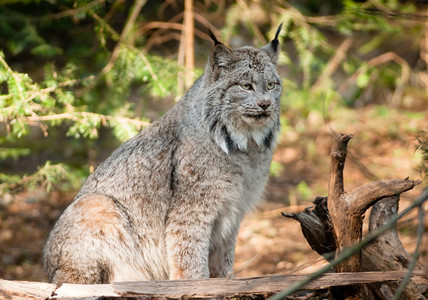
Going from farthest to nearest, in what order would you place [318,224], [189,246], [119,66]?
[119,66] < [189,246] < [318,224]

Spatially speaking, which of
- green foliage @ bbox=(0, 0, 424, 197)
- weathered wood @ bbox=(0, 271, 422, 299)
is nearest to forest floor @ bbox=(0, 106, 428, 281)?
green foliage @ bbox=(0, 0, 424, 197)

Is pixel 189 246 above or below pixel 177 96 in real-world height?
below

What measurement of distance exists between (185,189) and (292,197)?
14.4ft

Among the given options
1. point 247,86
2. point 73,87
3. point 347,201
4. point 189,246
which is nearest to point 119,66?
point 73,87

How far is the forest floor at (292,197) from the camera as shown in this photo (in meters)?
6.94

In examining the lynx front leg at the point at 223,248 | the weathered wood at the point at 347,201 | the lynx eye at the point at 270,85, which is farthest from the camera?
the lynx front leg at the point at 223,248

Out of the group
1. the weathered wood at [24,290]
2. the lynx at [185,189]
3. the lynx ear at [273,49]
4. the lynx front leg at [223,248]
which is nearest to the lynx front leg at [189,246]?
the lynx at [185,189]

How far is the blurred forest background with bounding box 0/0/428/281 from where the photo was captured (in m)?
6.05

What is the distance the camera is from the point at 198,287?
371 cm

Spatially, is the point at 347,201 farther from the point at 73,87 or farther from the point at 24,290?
the point at 73,87

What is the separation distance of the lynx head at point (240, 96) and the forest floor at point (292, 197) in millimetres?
1176

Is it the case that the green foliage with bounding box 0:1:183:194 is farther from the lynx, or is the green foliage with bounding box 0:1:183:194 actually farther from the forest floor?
the lynx

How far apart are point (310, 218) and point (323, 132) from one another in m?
7.17

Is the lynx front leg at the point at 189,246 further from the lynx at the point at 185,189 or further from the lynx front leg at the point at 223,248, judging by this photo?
the lynx front leg at the point at 223,248
